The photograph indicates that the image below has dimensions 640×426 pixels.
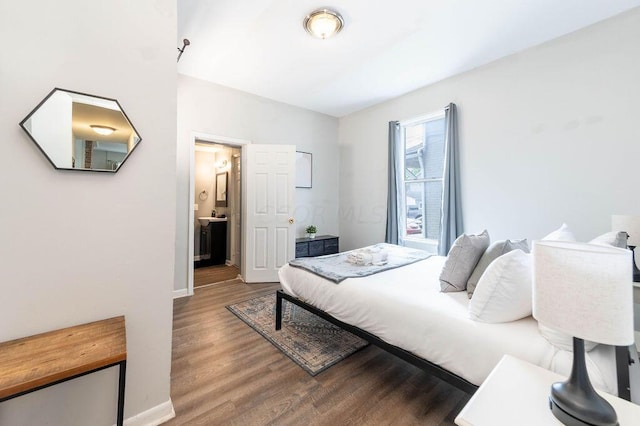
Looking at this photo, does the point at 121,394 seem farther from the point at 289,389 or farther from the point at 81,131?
the point at 81,131

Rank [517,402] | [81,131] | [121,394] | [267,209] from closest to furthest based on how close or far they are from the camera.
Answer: [517,402] < [121,394] < [81,131] < [267,209]

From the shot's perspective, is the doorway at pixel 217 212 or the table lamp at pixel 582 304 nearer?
the table lamp at pixel 582 304

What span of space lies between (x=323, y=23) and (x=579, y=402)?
117 inches

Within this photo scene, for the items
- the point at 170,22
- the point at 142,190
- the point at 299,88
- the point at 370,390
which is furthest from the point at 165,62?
the point at 299,88

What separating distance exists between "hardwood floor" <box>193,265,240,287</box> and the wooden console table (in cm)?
278

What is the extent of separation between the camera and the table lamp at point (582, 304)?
0.73 metres

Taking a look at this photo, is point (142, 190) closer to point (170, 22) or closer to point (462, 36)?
point (170, 22)

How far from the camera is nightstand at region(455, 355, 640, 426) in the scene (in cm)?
82

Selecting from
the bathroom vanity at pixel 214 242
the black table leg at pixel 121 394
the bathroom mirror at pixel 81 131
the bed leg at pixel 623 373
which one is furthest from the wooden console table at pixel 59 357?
the bathroom vanity at pixel 214 242

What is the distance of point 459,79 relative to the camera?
342 cm

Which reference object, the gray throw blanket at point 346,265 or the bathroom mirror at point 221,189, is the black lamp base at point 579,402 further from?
the bathroom mirror at point 221,189

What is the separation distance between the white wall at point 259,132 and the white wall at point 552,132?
74.0 inches

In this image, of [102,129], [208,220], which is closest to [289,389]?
[102,129]

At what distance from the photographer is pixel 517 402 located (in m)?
0.90
